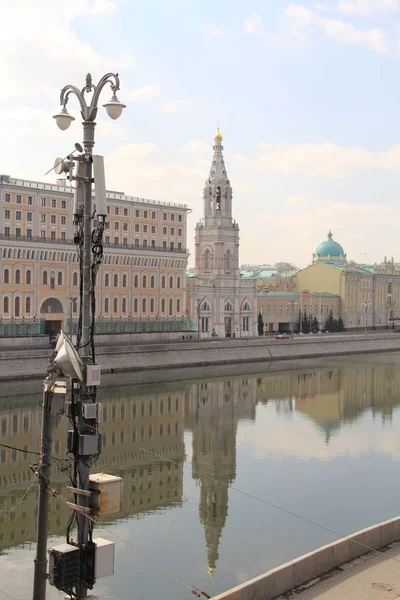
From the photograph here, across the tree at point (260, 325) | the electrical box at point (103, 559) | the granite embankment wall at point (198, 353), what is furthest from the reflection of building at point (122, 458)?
the tree at point (260, 325)

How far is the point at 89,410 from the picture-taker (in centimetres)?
841

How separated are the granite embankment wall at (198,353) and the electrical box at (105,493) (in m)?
39.2

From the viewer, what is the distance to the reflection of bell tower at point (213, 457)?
62.2ft

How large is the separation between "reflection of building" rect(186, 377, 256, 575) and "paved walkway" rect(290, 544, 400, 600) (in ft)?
13.6

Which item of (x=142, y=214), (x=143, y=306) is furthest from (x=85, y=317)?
(x=142, y=214)

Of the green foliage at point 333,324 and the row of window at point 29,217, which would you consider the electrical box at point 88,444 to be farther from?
the green foliage at point 333,324

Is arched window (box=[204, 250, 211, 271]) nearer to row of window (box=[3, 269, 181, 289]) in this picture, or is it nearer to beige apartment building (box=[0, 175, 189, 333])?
beige apartment building (box=[0, 175, 189, 333])

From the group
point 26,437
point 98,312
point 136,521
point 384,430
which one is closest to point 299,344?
point 98,312

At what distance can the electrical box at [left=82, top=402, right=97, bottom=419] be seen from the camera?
8.41 m

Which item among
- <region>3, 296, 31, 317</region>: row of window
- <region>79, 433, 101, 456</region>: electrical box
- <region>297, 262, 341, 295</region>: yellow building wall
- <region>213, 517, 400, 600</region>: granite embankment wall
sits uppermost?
<region>297, 262, 341, 295</region>: yellow building wall

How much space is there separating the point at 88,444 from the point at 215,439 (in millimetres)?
23875

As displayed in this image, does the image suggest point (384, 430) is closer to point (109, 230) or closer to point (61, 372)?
point (61, 372)

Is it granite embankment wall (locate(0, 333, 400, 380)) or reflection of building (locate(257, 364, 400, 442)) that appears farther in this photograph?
granite embankment wall (locate(0, 333, 400, 380))

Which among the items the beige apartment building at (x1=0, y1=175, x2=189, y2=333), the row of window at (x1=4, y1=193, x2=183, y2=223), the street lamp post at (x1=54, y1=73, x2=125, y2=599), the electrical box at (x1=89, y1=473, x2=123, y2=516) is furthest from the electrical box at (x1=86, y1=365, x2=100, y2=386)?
the row of window at (x1=4, y1=193, x2=183, y2=223)
